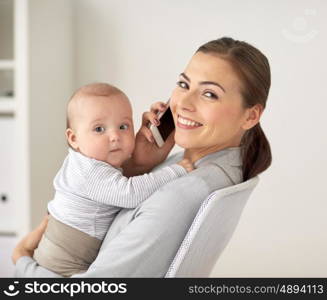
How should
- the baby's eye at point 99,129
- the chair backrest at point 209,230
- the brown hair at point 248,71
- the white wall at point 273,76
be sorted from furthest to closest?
the white wall at point 273,76, the baby's eye at point 99,129, the brown hair at point 248,71, the chair backrest at point 209,230

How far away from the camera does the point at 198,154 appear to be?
130 cm

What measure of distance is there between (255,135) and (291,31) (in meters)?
1.69

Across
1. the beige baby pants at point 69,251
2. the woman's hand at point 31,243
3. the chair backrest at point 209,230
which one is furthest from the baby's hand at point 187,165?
the woman's hand at point 31,243

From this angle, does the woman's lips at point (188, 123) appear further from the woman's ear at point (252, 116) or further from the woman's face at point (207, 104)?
the woman's ear at point (252, 116)

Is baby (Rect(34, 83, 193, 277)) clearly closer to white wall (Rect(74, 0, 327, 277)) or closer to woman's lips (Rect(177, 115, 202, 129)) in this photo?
woman's lips (Rect(177, 115, 202, 129))

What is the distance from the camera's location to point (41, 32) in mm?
2746

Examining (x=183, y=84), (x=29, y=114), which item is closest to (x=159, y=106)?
(x=183, y=84)

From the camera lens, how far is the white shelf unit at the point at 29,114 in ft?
8.64

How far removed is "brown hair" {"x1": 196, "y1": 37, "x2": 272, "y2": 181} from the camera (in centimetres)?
120

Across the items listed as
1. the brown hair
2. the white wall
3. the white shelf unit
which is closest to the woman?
the brown hair

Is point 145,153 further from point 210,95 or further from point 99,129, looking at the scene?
point 210,95

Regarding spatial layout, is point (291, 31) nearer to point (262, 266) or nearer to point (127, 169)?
point (262, 266)

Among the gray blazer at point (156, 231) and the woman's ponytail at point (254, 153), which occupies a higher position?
the woman's ponytail at point (254, 153)

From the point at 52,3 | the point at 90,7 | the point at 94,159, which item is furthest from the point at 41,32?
the point at 94,159
